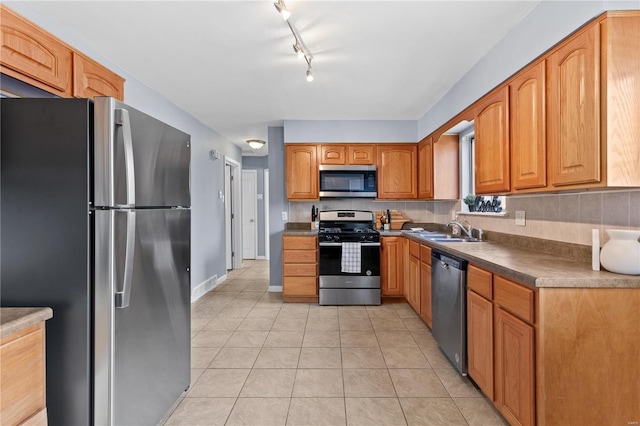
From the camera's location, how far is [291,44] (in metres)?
2.32

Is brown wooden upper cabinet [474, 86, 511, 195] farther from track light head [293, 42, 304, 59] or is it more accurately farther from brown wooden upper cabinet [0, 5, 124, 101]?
brown wooden upper cabinet [0, 5, 124, 101]

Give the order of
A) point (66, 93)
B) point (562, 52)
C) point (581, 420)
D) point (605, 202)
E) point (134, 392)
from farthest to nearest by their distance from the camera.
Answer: point (66, 93)
point (605, 202)
point (562, 52)
point (134, 392)
point (581, 420)

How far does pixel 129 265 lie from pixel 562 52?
96.0 inches

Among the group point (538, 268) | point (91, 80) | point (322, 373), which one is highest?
point (91, 80)

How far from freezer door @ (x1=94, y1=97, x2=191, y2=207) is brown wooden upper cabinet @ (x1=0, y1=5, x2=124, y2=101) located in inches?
30.0

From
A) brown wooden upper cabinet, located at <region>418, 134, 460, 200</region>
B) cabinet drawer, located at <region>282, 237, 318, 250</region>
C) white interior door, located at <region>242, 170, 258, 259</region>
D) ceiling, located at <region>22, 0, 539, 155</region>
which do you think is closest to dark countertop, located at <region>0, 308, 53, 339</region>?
ceiling, located at <region>22, 0, 539, 155</region>

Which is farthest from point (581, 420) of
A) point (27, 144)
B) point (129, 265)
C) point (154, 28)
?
point (154, 28)

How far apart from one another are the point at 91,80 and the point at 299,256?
2713mm

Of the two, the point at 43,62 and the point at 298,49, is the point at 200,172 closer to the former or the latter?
the point at 43,62

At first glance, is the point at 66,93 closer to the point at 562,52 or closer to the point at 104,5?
the point at 104,5

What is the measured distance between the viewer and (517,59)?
2.05 meters

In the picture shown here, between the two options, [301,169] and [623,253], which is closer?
[623,253]

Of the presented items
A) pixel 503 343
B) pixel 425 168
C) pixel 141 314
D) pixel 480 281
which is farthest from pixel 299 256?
pixel 503 343

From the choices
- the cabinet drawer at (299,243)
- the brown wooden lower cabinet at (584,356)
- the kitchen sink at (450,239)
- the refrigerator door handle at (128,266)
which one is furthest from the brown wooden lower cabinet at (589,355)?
the cabinet drawer at (299,243)
